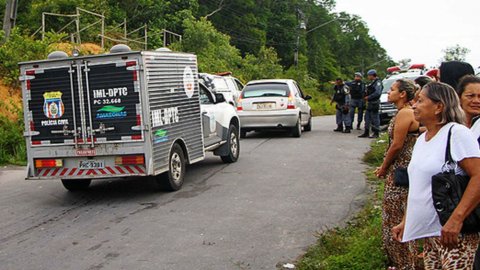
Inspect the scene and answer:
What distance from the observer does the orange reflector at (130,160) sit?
318 inches

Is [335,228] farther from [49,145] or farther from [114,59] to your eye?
[49,145]

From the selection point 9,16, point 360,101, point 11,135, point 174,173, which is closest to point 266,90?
point 360,101

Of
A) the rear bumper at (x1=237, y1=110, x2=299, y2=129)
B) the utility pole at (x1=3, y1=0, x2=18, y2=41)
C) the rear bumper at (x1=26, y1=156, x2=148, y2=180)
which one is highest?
the utility pole at (x1=3, y1=0, x2=18, y2=41)

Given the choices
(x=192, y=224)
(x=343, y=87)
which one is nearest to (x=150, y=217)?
(x=192, y=224)

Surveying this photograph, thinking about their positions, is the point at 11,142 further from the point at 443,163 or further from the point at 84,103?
the point at 443,163

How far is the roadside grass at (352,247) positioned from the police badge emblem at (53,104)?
4.52 metres

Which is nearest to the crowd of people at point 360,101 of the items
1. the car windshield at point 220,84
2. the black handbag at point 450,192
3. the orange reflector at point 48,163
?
the car windshield at point 220,84

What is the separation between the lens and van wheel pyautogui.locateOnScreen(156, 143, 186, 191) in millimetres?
8742

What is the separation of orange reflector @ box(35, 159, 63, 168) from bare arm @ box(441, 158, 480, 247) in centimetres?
658

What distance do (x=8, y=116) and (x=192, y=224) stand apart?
398 inches

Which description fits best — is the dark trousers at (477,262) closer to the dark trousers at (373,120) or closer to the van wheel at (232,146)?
the van wheel at (232,146)

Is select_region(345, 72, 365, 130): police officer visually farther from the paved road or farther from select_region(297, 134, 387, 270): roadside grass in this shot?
select_region(297, 134, 387, 270): roadside grass

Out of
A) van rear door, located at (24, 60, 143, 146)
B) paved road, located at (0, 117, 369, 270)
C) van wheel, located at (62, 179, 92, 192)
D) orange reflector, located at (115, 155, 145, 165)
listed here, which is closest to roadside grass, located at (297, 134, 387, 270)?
paved road, located at (0, 117, 369, 270)

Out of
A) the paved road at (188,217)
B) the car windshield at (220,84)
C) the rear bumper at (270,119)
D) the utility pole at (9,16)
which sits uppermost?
the utility pole at (9,16)
